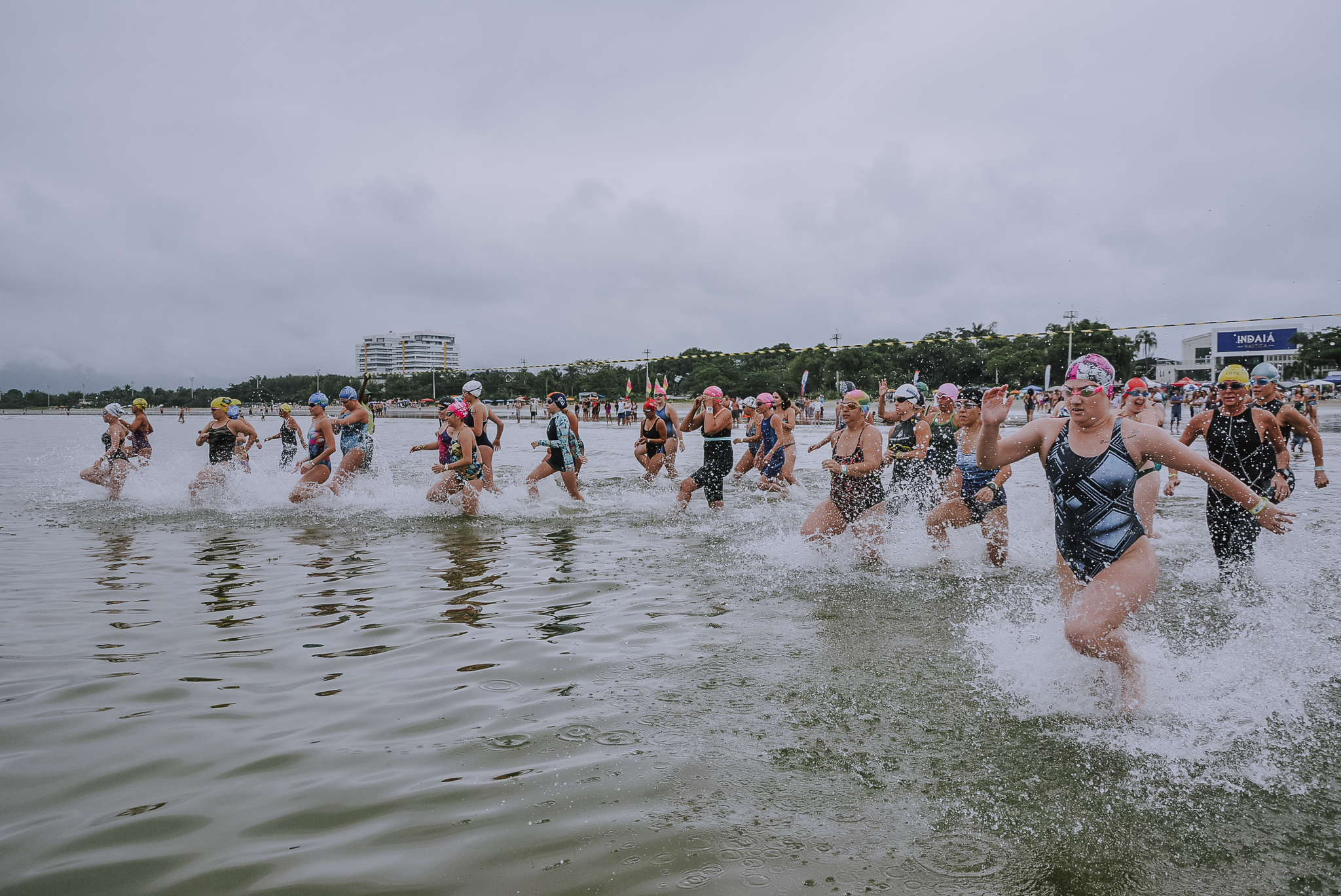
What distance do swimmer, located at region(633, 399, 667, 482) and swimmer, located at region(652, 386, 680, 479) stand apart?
0.14 m

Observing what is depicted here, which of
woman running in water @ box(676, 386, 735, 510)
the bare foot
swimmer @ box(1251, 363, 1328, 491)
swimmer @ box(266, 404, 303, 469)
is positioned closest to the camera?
the bare foot

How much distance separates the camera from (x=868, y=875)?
248 centimetres

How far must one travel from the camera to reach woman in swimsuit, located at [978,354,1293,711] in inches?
143

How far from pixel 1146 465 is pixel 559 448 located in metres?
6.98

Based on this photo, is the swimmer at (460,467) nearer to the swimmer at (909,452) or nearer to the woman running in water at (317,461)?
the woman running in water at (317,461)

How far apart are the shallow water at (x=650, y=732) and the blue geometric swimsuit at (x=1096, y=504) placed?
601 mm

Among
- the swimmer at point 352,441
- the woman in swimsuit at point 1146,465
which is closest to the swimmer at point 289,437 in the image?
the swimmer at point 352,441

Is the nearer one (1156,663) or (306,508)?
(1156,663)

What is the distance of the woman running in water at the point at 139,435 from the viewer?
12.1 m

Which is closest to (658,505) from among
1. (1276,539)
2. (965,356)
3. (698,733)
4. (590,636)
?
(590,636)

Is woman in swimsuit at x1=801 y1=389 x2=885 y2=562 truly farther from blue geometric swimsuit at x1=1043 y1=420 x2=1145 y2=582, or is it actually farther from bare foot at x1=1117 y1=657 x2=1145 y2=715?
bare foot at x1=1117 y1=657 x2=1145 y2=715

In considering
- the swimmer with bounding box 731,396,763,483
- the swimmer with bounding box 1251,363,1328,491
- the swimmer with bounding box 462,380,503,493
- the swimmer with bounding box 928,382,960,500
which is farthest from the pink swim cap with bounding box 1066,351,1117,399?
the swimmer with bounding box 731,396,763,483

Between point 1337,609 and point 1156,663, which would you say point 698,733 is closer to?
point 1156,663

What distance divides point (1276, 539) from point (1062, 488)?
5415 mm
